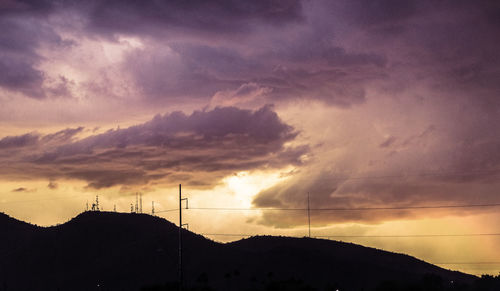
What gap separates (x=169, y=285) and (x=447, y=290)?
245 ft

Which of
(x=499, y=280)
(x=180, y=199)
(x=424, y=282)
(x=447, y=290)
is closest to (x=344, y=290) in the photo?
(x=424, y=282)

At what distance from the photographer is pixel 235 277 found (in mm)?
194250

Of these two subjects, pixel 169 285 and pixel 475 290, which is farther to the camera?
pixel 169 285

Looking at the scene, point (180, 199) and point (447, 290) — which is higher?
point (180, 199)

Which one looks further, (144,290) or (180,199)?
(144,290)

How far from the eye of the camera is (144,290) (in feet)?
531

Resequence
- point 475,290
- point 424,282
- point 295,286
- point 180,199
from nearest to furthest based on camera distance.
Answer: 1. point 180,199
2. point 475,290
3. point 295,286
4. point 424,282

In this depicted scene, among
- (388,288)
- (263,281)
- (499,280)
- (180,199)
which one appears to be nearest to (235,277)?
(263,281)

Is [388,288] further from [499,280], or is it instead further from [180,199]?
[180,199]

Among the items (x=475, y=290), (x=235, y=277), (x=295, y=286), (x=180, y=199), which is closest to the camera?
(x=180, y=199)

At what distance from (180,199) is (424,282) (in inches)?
4563

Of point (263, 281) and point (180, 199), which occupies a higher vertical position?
point (180, 199)

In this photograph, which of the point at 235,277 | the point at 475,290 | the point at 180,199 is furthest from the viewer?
the point at 235,277

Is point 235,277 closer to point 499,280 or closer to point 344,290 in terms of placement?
point 344,290
